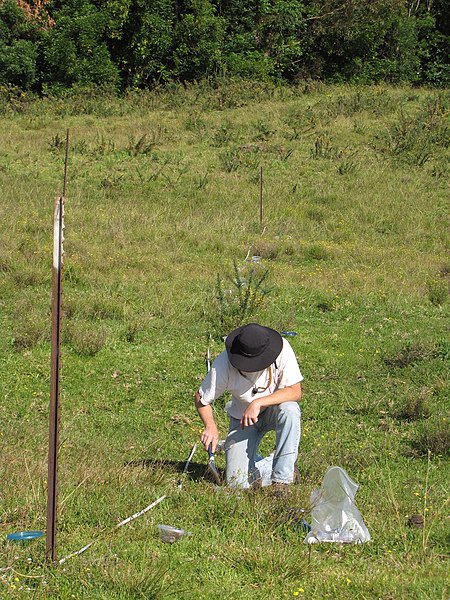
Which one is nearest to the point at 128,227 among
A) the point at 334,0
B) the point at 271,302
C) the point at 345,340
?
the point at 271,302

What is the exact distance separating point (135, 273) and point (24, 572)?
26.3ft

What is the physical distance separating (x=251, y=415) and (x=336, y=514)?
92 cm

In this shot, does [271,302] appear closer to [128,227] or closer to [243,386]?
[128,227]

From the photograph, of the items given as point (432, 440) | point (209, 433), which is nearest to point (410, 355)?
point (432, 440)

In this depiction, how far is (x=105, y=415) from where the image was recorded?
23.7 feet

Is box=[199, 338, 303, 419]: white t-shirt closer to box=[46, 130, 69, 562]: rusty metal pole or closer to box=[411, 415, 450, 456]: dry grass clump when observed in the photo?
box=[411, 415, 450, 456]: dry grass clump

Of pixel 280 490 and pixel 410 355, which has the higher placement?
pixel 280 490

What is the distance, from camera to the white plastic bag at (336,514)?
4.23 metres

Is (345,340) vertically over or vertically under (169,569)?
under

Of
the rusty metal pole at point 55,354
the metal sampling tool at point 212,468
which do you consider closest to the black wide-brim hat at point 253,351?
the metal sampling tool at point 212,468

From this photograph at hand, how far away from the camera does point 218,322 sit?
31.7ft

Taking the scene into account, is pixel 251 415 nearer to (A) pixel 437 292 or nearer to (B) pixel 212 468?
(B) pixel 212 468

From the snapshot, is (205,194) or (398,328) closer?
(398,328)

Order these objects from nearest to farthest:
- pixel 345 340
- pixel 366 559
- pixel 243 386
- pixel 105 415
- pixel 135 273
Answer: pixel 366 559, pixel 243 386, pixel 105 415, pixel 345 340, pixel 135 273
